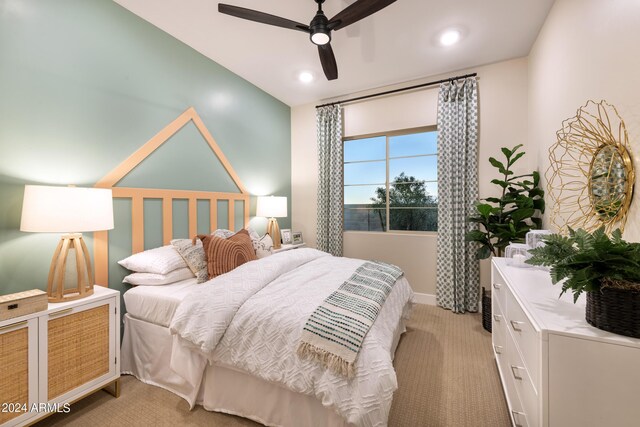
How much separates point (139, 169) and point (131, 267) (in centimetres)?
84

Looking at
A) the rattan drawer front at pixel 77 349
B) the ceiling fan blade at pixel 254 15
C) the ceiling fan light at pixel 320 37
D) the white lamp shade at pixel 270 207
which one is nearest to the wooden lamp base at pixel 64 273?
the rattan drawer front at pixel 77 349

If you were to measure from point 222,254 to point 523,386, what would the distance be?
208 cm

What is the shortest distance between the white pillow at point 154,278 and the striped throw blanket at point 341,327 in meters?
1.28

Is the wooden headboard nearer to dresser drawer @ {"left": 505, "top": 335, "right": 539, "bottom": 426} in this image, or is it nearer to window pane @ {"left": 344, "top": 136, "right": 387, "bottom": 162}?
window pane @ {"left": 344, "top": 136, "right": 387, "bottom": 162}

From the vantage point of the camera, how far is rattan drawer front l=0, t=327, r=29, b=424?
1.34 meters

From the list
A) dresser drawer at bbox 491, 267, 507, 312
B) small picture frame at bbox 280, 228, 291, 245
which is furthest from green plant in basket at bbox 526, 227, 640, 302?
small picture frame at bbox 280, 228, 291, 245

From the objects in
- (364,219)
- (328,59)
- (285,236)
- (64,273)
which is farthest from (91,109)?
(364,219)

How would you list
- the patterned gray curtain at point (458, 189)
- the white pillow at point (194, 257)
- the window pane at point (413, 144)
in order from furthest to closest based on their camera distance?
the window pane at point (413, 144)
the patterned gray curtain at point (458, 189)
the white pillow at point (194, 257)

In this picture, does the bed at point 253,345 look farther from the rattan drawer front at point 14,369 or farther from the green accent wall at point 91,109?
the rattan drawer front at point 14,369

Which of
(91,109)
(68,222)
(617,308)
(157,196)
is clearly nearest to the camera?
(617,308)

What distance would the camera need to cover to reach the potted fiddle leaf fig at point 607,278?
2.78 ft

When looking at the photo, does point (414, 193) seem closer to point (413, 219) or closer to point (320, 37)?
point (413, 219)

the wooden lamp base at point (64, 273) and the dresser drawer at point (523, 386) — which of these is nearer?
the dresser drawer at point (523, 386)

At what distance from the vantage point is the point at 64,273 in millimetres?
1676
